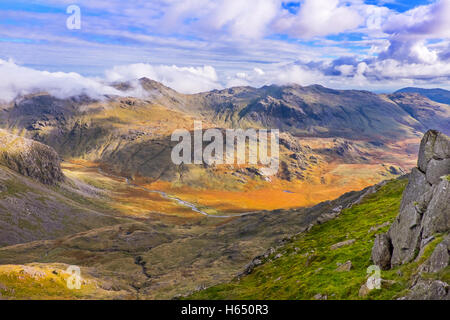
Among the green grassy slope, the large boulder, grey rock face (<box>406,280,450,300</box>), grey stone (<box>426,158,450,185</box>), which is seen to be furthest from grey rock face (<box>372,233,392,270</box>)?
grey rock face (<box>406,280,450,300</box>)

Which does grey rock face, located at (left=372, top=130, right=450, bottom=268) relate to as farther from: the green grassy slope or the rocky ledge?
the green grassy slope

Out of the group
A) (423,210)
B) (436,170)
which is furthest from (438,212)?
(436,170)

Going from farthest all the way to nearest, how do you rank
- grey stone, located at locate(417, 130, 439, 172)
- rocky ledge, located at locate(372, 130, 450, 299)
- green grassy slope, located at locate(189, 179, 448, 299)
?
grey stone, located at locate(417, 130, 439, 172)
green grassy slope, located at locate(189, 179, 448, 299)
rocky ledge, located at locate(372, 130, 450, 299)

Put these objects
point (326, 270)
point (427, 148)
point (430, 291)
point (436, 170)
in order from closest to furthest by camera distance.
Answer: point (430, 291), point (436, 170), point (427, 148), point (326, 270)

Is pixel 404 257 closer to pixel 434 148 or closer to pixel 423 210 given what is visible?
pixel 423 210
